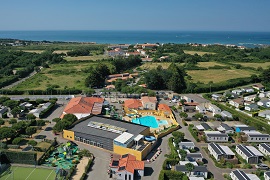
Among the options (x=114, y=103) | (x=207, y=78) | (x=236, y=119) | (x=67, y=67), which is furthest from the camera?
(x=67, y=67)

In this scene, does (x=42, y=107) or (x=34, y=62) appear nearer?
(x=42, y=107)

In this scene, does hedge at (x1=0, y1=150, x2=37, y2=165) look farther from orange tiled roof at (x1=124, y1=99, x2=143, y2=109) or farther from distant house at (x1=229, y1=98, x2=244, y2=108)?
distant house at (x1=229, y1=98, x2=244, y2=108)

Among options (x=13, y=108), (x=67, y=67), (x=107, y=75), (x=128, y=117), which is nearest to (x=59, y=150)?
(x=128, y=117)

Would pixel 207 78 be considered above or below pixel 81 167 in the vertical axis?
above

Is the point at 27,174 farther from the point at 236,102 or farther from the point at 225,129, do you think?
the point at 236,102

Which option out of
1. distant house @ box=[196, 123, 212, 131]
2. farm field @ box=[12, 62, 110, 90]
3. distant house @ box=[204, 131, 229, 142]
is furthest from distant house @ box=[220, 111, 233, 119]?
farm field @ box=[12, 62, 110, 90]

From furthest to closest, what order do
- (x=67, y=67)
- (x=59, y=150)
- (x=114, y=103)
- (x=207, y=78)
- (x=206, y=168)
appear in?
(x=67, y=67) → (x=207, y=78) → (x=114, y=103) → (x=59, y=150) → (x=206, y=168)

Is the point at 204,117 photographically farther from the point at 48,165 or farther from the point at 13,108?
the point at 13,108
